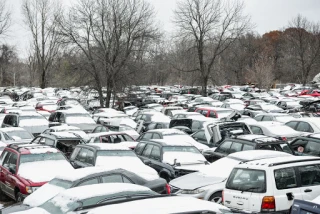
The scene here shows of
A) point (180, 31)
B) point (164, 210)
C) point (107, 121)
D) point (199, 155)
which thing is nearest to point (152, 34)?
point (180, 31)

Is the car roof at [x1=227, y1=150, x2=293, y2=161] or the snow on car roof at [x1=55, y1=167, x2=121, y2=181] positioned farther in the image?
the car roof at [x1=227, y1=150, x2=293, y2=161]

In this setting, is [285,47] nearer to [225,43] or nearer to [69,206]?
[225,43]

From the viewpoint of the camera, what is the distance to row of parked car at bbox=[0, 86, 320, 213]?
7.09m

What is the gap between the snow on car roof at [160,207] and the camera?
194 inches

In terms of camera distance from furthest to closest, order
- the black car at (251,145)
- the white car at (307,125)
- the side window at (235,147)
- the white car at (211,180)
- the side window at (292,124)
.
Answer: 1. the side window at (292,124)
2. the white car at (307,125)
3. the side window at (235,147)
4. the black car at (251,145)
5. the white car at (211,180)

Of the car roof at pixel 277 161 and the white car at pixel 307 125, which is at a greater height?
the car roof at pixel 277 161

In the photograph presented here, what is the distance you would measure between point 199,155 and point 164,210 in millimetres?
8697

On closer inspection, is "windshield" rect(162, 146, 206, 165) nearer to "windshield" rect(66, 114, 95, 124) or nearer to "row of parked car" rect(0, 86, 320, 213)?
"row of parked car" rect(0, 86, 320, 213)

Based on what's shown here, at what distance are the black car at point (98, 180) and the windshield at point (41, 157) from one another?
3459mm

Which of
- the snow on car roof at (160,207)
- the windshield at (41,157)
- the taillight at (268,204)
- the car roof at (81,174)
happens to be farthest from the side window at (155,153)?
the snow on car roof at (160,207)

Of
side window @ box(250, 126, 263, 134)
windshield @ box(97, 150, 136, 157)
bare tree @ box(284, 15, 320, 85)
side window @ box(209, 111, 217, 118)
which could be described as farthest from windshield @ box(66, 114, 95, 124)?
bare tree @ box(284, 15, 320, 85)

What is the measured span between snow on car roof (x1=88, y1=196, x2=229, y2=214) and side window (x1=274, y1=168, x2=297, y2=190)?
3.51 m

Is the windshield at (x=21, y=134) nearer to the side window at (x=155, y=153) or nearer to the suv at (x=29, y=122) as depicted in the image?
the suv at (x=29, y=122)

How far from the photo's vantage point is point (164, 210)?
492 cm
